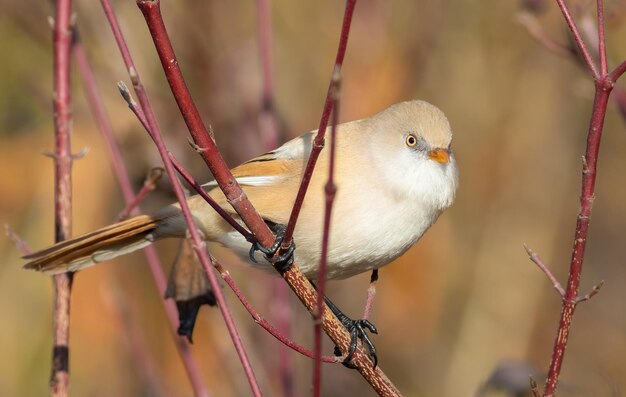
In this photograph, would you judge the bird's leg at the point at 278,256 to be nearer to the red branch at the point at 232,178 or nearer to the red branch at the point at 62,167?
the red branch at the point at 232,178

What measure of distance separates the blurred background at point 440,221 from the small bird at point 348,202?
1508mm

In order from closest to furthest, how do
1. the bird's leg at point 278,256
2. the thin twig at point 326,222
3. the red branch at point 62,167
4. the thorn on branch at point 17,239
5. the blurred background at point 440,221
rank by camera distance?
the thin twig at point 326,222, the bird's leg at point 278,256, the red branch at point 62,167, the thorn on branch at point 17,239, the blurred background at point 440,221

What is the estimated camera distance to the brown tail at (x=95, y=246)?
10.1 feet

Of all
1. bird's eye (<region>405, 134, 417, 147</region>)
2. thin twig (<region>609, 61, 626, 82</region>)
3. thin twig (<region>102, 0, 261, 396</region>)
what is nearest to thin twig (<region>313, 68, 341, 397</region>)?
thin twig (<region>102, 0, 261, 396</region>)

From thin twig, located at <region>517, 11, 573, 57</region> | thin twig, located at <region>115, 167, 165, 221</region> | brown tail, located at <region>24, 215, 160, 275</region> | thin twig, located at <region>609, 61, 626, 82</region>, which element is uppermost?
thin twig, located at <region>517, 11, 573, 57</region>

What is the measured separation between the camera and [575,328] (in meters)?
6.40

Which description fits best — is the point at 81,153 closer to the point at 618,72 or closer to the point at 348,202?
the point at 348,202

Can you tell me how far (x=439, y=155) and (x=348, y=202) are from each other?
0.44 meters

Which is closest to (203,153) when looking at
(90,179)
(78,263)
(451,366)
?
(78,263)

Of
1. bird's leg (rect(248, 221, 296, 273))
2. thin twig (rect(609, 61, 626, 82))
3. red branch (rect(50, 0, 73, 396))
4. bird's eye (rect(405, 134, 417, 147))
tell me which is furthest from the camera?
bird's eye (rect(405, 134, 417, 147))

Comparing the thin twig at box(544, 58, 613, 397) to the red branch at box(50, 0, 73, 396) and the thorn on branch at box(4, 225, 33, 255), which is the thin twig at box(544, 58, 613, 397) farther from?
the thorn on branch at box(4, 225, 33, 255)

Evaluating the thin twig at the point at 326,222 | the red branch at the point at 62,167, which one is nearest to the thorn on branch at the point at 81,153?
the red branch at the point at 62,167

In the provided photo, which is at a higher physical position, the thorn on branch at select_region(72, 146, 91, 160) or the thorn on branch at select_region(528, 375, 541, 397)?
the thorn on branch at select_region(72, 146, 91, 160)

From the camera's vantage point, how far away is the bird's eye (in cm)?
334
